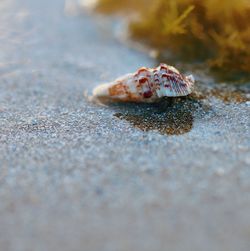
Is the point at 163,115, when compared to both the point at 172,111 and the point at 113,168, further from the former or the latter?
the point at 113,168

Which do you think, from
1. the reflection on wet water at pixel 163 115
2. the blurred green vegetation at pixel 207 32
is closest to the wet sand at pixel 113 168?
the reflection on wet water at pixel 163 115

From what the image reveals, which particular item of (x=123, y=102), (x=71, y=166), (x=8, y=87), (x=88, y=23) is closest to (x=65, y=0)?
(x=88, y=23)

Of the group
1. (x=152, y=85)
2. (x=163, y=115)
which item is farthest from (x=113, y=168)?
(x=152, y=85)

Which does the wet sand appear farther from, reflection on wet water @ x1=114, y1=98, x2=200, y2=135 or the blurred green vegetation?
the blurred green vegetation

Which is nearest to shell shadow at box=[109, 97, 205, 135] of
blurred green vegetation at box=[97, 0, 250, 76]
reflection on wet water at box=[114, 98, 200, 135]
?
reflection on wet water at box=[114, 98, 200, 135]

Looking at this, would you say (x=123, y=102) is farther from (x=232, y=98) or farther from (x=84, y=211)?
(x=84, y=211)
